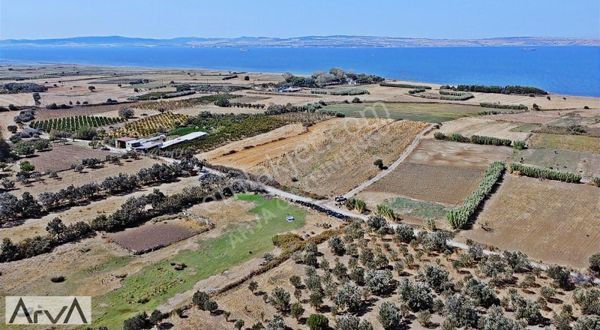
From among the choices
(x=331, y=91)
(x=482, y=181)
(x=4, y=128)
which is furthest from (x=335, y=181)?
(x=331, y=91)

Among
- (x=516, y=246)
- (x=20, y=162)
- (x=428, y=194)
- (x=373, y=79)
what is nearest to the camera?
(x=516, y=246)

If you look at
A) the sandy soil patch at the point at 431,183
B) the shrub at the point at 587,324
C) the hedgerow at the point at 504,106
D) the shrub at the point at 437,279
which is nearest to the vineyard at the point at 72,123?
the sandy soil patch at the point at 431,183

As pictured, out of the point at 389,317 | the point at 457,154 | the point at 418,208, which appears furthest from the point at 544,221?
the point at 457,154

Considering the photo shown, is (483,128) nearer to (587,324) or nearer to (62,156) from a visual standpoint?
(587,324)

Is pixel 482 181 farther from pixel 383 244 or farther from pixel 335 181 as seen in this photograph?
pixel 383 244

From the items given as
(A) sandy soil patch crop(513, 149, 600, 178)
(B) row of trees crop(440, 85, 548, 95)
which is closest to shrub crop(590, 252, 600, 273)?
(A) sandy soil patch crop(513, 149, 600, 178)

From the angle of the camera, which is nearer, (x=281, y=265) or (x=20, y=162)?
(x=281, y=265)
